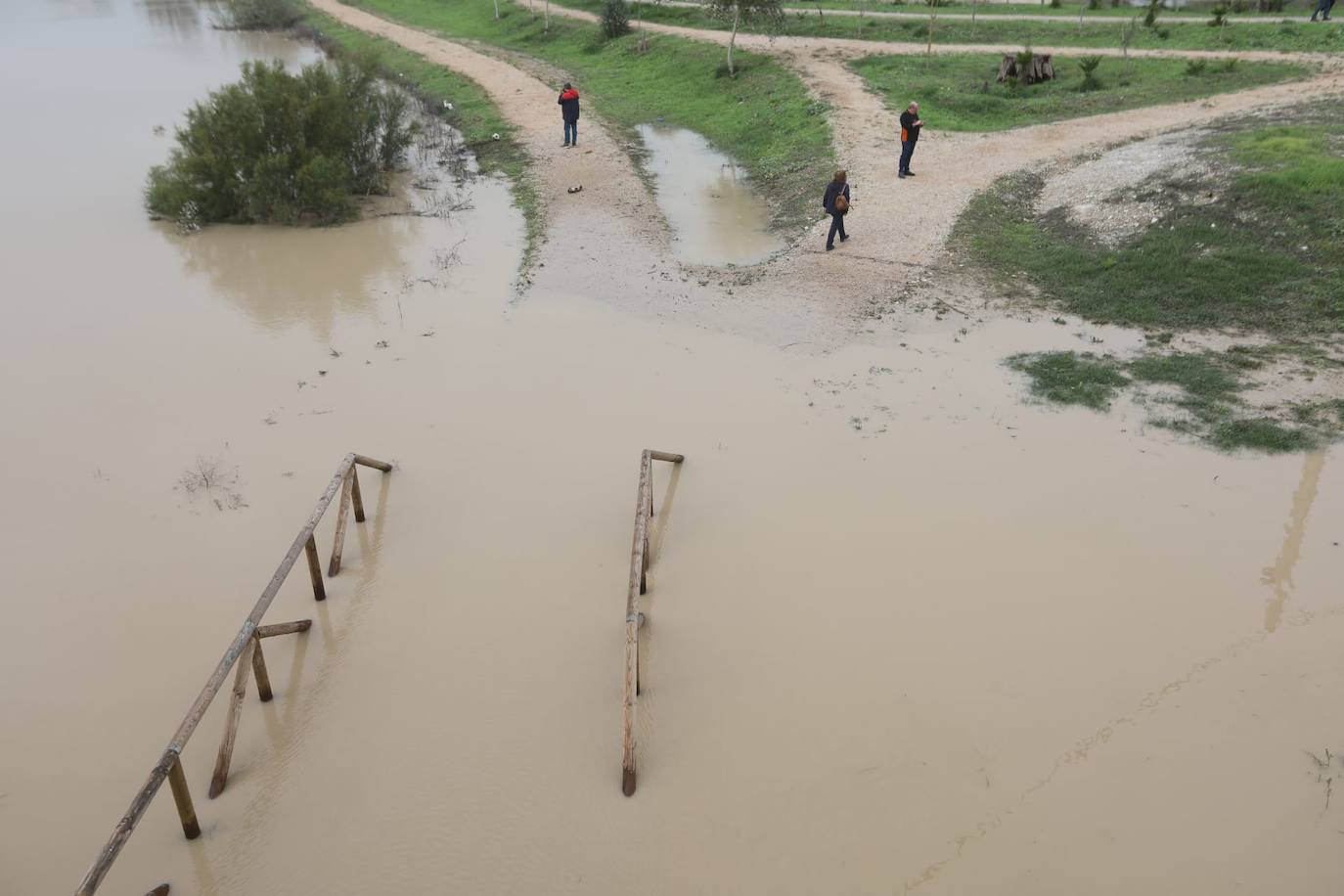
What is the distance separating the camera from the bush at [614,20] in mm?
33875

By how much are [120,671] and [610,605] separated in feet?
14.3

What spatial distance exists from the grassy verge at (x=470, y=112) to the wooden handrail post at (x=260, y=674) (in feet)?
32.8

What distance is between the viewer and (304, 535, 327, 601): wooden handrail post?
26.3ft

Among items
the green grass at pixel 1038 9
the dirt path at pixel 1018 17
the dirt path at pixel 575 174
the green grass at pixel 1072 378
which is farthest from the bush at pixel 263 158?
the green grass at pixel 1038 9

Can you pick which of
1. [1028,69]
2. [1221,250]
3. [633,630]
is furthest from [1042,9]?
[633,630]

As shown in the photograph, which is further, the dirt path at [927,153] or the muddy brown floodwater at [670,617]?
the dirt path at [927,153]

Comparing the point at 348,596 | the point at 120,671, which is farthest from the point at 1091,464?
the point at 120,671

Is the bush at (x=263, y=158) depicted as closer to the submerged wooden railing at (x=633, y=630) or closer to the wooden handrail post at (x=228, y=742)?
the submerged wooden railing at (x=633, y=630)

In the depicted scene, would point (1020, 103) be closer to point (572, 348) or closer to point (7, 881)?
point (572, 348)

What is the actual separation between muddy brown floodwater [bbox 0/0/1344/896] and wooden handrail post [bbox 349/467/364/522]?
0.57ft

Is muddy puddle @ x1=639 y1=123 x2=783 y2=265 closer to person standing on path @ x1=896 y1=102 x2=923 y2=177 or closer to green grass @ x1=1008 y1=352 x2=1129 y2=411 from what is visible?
person standing on path @ x1=896 y1=102 x2=923 y2=177

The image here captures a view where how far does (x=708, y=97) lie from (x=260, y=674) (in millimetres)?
24080

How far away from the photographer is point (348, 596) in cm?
841

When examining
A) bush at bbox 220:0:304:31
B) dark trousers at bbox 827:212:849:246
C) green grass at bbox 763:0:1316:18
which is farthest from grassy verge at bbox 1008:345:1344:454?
bush at bbox 220:0:304:31
